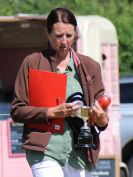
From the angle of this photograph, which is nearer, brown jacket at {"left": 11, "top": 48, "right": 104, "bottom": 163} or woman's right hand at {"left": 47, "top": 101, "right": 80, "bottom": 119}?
woman's right hand at {"left": 47, "top": 101, "right": 80, "bottom": 119}

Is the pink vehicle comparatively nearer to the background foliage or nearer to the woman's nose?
the woman's nose

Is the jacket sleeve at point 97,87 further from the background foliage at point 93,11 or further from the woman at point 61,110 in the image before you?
the background foliage at point 93,11

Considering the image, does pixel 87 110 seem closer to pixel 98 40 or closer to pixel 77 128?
pixel 77 128

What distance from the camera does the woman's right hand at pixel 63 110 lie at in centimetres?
466

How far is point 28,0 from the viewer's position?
49.3 ft

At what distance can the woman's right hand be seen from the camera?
183 inches

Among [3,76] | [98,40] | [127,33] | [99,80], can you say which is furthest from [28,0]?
[99,80]

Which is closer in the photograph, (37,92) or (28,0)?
(37,92)

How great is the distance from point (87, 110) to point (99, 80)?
36cm

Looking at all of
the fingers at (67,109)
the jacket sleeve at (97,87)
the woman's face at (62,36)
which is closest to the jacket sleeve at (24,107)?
the fingers at (67,109)

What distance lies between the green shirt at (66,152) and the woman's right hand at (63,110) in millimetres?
145

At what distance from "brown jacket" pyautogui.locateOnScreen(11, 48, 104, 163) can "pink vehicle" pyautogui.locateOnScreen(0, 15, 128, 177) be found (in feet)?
9.89

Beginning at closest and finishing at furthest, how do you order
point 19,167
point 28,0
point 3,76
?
point 19,167
point 3,76
point 28,0

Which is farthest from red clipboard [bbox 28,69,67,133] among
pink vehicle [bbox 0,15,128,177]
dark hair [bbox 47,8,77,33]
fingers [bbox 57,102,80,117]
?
pink vehicle [bbox 0,15,128,177]
